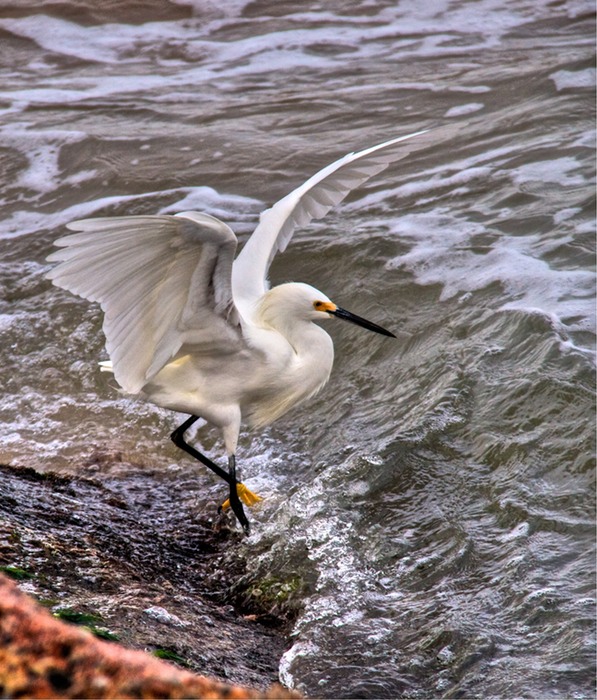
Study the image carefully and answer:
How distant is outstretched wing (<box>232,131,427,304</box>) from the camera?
485cm

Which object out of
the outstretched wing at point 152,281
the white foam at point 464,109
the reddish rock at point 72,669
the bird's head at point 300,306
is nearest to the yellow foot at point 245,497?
the outstretched wing at point 152,281

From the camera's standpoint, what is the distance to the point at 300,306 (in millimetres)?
4605

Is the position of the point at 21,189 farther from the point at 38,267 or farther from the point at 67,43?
the point at 67,43

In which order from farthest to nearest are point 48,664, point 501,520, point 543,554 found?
point 501,520, point 543,554, point 48,664

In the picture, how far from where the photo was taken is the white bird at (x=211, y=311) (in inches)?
141

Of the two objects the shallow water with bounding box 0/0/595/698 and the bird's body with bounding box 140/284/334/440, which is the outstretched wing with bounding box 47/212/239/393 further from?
the shallow water with bounding box 0/0/595/698

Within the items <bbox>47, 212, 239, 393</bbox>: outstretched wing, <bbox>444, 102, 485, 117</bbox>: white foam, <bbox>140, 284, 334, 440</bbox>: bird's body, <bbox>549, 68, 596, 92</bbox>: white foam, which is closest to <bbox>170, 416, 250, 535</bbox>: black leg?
<bbox>140, 284, 334, 440</bbox>: bird's body

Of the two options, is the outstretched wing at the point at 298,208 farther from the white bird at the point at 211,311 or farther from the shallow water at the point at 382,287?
the shallow water at the point at 382,287

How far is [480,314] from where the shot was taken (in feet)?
18.3

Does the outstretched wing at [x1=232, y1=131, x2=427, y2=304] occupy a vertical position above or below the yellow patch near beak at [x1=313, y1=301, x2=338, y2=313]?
above

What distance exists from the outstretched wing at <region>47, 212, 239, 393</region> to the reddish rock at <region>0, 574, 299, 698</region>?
1.99 m

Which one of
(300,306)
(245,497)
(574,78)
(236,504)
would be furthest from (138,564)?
(574,78)

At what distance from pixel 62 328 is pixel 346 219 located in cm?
219

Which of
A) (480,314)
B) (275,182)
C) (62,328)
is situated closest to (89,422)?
(62,328)
